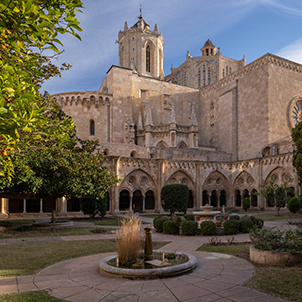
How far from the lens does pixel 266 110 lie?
113 feet

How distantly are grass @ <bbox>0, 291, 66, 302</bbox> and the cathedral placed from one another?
19.3 meters

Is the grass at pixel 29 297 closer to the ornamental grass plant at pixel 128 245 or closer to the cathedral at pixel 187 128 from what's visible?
the ornamental grass plant at pixel 128 245

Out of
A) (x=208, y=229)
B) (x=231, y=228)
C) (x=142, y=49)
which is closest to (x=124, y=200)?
(x=208, y=229)

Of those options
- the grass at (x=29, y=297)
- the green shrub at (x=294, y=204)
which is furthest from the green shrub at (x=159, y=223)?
the green shrub at (x=294, y=204)

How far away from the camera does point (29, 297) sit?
491 cm

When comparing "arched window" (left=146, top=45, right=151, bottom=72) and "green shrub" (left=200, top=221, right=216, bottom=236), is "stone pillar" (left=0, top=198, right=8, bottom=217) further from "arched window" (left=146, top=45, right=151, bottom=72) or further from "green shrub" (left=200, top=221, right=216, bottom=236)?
"arched window" (left=146, top=45, right=151, bottom=72)

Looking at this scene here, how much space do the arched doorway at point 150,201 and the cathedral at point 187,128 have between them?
101 millimetres

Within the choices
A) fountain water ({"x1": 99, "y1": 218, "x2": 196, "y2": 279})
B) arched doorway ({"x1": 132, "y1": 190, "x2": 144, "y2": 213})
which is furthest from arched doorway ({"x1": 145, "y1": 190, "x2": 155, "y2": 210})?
fountain water ({"x1": 99, "y1": 218, "x2": 196, "y2": 279})

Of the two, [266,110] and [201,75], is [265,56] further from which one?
[201,75]

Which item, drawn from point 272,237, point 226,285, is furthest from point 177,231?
point 226,285

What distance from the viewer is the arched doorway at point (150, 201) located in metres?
28.8

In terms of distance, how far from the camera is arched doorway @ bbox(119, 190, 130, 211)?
90.5ft

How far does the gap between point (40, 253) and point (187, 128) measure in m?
33.7

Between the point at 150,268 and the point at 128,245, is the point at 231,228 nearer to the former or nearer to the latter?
the point at 128,245
